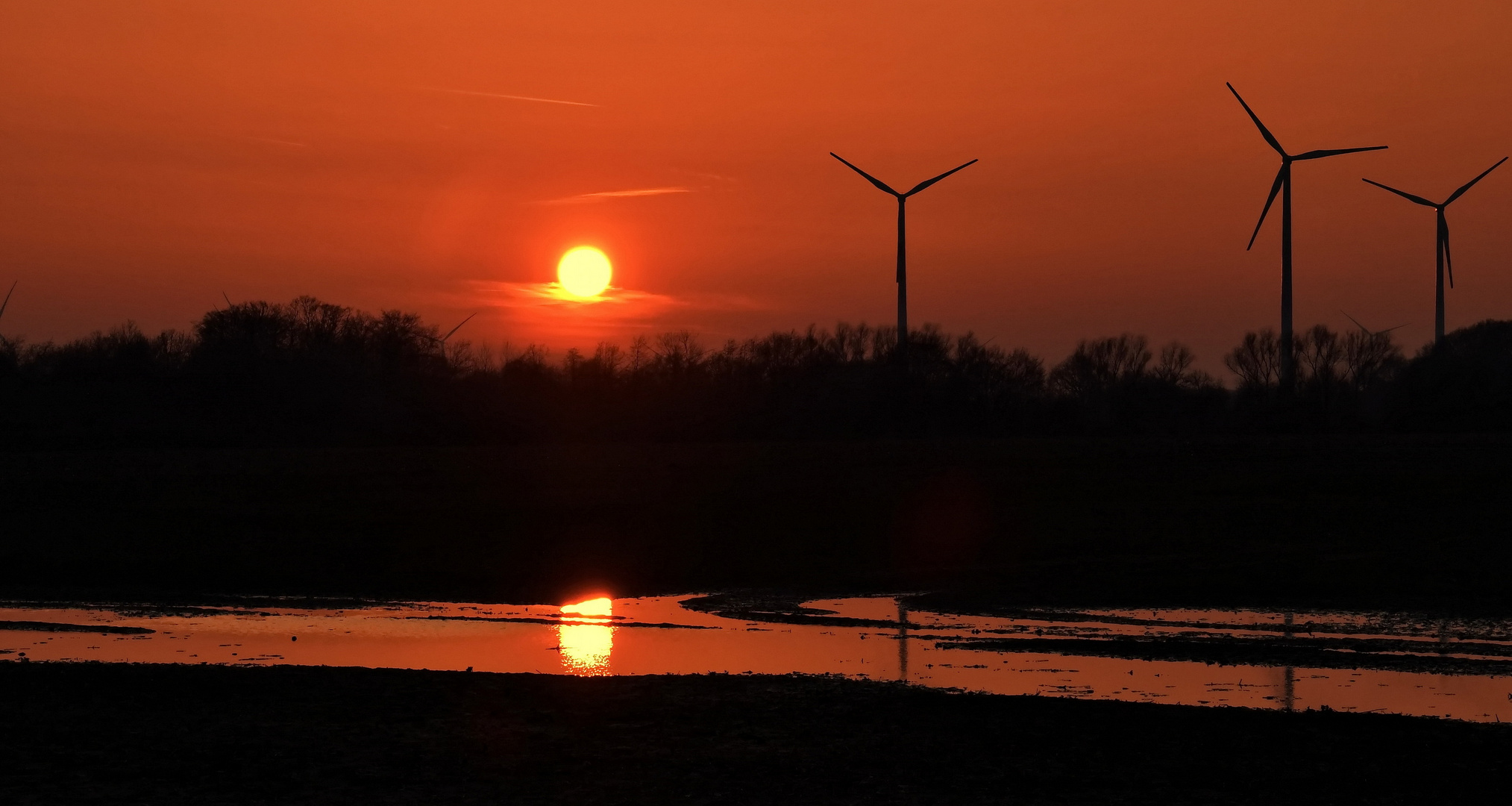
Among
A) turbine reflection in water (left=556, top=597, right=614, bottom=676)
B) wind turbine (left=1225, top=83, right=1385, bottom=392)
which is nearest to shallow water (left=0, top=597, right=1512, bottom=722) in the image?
turbine reflection in water (left=556, top=597, right=614, bottom=676)

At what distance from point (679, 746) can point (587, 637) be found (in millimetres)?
11500

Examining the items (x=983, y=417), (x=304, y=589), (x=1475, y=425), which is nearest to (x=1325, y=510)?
(x=304, y=589)

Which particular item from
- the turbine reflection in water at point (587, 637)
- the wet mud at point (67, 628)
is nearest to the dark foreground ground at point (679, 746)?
the turbine reflection in water at point (587, 637)

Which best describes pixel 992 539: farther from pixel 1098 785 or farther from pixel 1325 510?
pixel 1098 785

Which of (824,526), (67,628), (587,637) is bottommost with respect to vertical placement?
(587,637)

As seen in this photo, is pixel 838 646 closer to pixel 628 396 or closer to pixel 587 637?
pixel 587 637

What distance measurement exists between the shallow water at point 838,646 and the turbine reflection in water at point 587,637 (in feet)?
0.24

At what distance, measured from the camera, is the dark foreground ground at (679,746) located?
1427cm

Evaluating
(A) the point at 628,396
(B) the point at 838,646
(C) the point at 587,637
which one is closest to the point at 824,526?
(C) the point at 587,637

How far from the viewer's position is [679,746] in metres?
16.5

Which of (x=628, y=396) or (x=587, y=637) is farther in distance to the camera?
(x=628, y=396)

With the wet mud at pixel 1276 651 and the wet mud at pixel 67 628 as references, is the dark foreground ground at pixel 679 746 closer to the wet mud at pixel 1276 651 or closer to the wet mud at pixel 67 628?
the wet mud at pixel 1276 651

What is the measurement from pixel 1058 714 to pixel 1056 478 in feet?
131

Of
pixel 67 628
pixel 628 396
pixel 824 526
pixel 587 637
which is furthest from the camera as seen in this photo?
pixel 628 396
